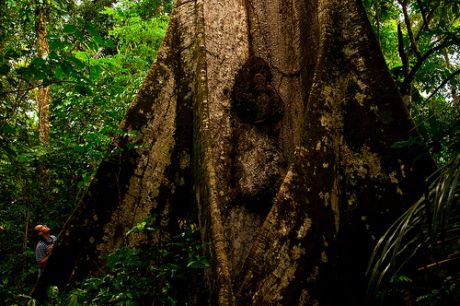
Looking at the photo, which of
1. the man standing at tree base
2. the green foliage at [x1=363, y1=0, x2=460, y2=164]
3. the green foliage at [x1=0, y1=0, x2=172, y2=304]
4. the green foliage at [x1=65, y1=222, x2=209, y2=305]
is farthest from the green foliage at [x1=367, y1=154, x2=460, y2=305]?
the man standing at tree base

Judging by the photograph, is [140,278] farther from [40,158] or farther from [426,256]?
[40,158]

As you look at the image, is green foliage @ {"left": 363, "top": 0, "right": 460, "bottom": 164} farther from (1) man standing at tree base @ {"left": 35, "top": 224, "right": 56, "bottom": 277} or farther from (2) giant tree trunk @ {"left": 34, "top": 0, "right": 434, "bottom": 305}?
(1) man standing at tree base @ {"left": 35, "top": 224, "right": 56, "bottom": 277}

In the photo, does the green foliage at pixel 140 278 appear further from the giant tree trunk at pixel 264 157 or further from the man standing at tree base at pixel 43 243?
the man standing at tree base at pixel 43 243

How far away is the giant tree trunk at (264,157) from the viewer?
87.2 inches

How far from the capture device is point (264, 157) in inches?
118

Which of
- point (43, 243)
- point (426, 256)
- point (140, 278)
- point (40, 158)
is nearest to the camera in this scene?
point (426, 256)

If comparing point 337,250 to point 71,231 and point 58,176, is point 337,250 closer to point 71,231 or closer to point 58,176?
point 71,231

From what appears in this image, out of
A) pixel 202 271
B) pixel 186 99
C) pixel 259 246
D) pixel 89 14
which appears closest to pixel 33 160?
pixel 186 99

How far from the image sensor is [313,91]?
2730 mm

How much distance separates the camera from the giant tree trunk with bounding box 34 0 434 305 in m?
2.21

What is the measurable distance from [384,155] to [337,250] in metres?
0.72

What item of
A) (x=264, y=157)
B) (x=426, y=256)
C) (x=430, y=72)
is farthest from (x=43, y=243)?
(x=430, y=72)

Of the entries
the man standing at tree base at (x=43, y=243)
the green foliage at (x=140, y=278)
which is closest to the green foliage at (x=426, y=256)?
the green foliage at (x=140, y=278)

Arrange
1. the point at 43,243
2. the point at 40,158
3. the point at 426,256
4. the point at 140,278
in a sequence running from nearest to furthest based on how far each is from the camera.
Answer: the point at 426,256, the point at 140,278, the point at 40,158, the point at 43,243
